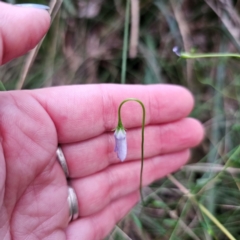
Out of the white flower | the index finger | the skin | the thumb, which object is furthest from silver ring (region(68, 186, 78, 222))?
the thumb

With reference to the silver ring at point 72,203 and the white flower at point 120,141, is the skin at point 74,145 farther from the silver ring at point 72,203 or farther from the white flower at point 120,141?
the white flower at point 120,141

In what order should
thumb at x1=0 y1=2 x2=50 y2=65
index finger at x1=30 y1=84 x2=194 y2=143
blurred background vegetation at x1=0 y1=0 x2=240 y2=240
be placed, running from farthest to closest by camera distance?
blurred background vegetation at x1=0 y1=0 x2=240 y2=240
index finger at x1=30 y1=84 x2=194 y2=143
thumb at x1=0 y1=2 x2=50 y2=65

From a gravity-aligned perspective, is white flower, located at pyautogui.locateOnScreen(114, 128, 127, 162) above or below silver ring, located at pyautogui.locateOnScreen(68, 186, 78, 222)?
above

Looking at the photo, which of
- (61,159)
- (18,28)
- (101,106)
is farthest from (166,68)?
(18,28)

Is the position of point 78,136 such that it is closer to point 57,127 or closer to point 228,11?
point 57,127

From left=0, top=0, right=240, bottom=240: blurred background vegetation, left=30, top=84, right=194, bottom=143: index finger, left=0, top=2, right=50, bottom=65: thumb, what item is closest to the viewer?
left=0, top=2, right=50, bottom=65: thumb

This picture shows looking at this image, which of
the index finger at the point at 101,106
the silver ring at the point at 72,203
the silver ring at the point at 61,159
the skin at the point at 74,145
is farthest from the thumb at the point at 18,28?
the silver ring at the point at 72,203

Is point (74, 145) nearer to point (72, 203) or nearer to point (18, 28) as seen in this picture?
point (72, 203)

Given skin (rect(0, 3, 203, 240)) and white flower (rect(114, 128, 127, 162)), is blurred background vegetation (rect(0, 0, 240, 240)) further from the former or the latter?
white flower (rect(114, 128, 127, 162))
